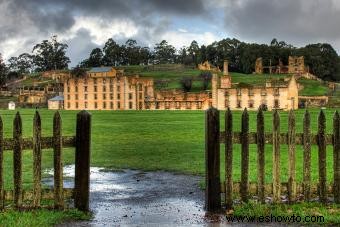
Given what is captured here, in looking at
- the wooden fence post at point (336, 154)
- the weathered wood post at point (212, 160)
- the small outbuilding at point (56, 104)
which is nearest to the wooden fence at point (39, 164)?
the weathered wood post at point (212, 160)

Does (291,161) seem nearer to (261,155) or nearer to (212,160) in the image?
(261,155)

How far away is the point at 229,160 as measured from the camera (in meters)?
9.16

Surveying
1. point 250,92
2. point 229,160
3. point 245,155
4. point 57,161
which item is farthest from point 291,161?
point 250,92

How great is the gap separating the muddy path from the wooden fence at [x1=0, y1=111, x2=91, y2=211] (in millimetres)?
667

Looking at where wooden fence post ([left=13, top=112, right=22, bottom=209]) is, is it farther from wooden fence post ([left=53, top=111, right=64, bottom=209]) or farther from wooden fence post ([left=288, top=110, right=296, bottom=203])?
wooden fence post ([left=288, top=110, right=296, bottom=203])

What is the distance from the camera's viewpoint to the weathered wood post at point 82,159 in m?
9.09

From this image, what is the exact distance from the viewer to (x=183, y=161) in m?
17.6

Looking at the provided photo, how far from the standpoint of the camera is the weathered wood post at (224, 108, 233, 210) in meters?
9.16

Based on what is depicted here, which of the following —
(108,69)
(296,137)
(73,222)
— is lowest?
(73,222)

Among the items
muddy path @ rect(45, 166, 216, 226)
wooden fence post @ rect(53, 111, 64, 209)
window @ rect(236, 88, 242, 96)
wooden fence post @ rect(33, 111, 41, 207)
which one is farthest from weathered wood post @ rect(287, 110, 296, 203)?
window @ rect(236, 88, 242, 96)

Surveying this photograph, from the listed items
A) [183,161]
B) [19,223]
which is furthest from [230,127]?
[183,161]

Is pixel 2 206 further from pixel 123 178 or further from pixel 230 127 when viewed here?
pixel 123 178

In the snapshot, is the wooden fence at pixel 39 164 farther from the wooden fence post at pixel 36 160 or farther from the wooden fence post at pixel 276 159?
the wooden fence post at pixel 276 159

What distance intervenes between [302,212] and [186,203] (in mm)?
2387
